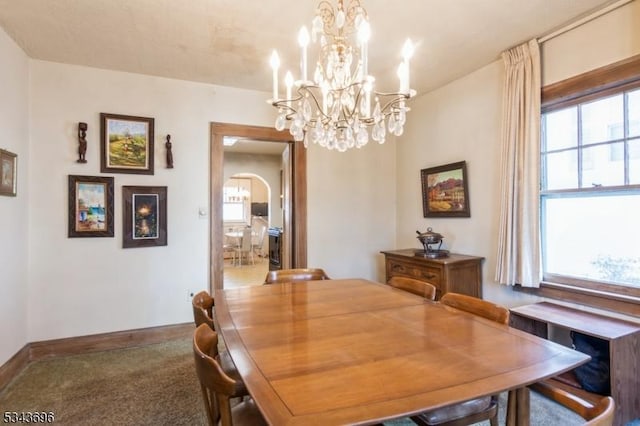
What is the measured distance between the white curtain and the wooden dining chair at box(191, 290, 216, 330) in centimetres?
234

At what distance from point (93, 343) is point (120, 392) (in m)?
1.00

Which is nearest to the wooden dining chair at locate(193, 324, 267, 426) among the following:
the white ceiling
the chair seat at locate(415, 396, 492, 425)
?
the chair seat at locate(415, 396, 492, 425)

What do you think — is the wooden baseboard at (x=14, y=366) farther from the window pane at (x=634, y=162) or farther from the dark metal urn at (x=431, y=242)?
the window pane at (x=634, y=162)

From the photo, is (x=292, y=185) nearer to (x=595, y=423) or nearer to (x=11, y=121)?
(x=11, y=121)

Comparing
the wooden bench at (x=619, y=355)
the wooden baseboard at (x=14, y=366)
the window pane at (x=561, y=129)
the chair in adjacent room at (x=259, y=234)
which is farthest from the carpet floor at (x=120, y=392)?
the chair in adjacent room at (x=259, y=234)

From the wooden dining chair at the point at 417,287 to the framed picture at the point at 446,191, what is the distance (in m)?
1.37

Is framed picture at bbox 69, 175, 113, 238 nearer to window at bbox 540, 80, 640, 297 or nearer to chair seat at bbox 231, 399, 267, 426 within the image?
chair seat at bbox 231, 399, 267, 426

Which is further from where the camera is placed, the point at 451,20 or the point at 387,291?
the point at 451,20

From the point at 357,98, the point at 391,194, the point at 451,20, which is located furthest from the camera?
the point at 391,194

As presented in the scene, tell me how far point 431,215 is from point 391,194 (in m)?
0.74

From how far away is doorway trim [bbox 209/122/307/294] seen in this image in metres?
3.55

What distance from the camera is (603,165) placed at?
233 cm

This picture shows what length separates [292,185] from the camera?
3973 mm

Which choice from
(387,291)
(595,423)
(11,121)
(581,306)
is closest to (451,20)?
(387,291)
